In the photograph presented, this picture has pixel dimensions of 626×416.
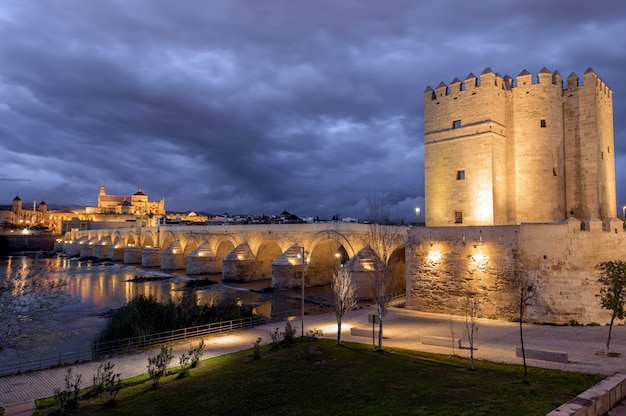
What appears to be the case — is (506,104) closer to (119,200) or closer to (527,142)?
(527,142)

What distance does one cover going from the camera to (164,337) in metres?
15.3

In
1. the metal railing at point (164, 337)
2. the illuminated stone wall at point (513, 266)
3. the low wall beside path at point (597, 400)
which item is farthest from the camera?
the illuminated stone wall at point (513, 266)

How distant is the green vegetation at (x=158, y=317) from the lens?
54.4 feet

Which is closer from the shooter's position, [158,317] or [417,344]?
[417,344]

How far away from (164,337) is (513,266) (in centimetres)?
1453

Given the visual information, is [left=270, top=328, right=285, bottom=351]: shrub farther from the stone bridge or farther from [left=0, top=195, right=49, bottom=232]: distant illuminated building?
[left=0, top=195, right=49, bottom=232]: distant illuminated building

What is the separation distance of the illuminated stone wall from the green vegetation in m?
9.25

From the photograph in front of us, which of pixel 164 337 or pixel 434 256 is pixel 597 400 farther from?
pixel 164 337

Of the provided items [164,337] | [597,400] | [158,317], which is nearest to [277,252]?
[158,317]

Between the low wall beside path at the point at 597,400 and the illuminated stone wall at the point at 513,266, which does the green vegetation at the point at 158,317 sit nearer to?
the illuminated stone wall at the point at 513,266

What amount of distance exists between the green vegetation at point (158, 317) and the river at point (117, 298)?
1.17 metres

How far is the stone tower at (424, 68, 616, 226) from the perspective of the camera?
20.0m

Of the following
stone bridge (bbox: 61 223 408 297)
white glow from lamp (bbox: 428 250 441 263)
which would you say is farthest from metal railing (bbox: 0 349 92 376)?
white glow from lamp (bbox: 428 250 441 263)

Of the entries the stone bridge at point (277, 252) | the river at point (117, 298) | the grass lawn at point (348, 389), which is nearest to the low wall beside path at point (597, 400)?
the grass lawn at point (348, 389)
